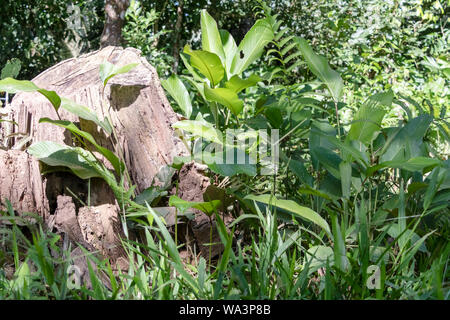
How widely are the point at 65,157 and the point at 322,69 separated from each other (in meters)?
1.17

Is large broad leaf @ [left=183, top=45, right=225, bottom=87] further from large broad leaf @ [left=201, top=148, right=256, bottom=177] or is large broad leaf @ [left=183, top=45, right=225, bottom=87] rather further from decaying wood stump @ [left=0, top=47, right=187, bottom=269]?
large broad leaf @ [left=201, top=148, right=256, bottom=177]

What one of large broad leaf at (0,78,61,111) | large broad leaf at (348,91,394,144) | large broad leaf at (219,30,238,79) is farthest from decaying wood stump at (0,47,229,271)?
large broad leaf at (348,91,394,144)

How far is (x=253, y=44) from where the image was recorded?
2.64 metres

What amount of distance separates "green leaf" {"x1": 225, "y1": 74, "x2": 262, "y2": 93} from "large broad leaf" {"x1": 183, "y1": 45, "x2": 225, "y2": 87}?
0.06 meters

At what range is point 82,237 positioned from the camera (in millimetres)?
2023

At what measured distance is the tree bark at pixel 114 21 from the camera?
578cm

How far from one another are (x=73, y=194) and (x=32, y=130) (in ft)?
1.61

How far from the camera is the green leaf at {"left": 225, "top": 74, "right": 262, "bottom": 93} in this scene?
7.73ft

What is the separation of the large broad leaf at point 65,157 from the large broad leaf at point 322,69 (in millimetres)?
1027

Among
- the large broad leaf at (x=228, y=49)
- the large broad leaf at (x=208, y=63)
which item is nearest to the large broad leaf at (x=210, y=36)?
the large broad leaf at (x=228, y=49)

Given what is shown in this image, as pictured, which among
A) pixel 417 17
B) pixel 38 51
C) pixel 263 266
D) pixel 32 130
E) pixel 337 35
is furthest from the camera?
pixel 38 51
